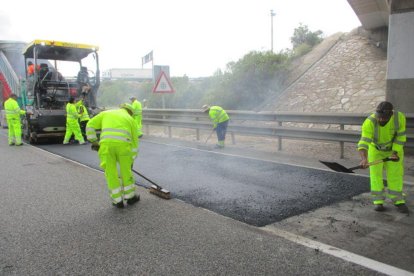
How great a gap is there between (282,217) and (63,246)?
2181 mm

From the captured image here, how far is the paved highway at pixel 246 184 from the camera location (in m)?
4.11

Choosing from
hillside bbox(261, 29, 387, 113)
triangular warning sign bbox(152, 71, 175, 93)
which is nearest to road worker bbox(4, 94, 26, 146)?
triangular warning sign bbox(152, 71, 175, 93)

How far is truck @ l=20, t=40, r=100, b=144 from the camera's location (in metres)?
10.3

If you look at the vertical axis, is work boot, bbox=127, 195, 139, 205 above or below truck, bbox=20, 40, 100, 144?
below

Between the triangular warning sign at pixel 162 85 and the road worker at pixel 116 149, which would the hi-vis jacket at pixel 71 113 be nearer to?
the triangular warning sign at pixel 162 85

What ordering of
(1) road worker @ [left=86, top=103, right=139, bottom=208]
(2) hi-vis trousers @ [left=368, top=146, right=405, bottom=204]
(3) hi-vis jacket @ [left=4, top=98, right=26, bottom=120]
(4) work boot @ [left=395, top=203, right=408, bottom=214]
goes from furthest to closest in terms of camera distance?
1. (3) hi-vis jacket @ [left=4, top=98, right=26, bottom=120]
2. (1) road worker @ [left=86, top=103, right=139, bottom=208]
3. (2) hi-vis trousers @ [left=368, top=146, right=405, bottom=204]
4. (4) work boot @ [left=395, top=203, right=408, bottom=214]

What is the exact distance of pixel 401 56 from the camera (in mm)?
7203

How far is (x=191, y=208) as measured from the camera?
4.16 m

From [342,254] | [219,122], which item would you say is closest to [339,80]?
[219,122]

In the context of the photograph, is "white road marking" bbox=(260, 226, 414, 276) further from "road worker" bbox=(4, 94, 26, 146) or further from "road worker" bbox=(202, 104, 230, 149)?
"road worker" bbox=(4, 94, 26, 146)

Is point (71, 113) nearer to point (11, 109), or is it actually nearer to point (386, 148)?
point (11, 109)

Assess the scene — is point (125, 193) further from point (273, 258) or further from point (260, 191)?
point (273, 258)

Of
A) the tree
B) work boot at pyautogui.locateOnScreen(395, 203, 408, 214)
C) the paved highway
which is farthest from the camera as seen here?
the tree

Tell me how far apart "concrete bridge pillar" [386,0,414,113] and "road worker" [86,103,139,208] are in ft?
18.4
